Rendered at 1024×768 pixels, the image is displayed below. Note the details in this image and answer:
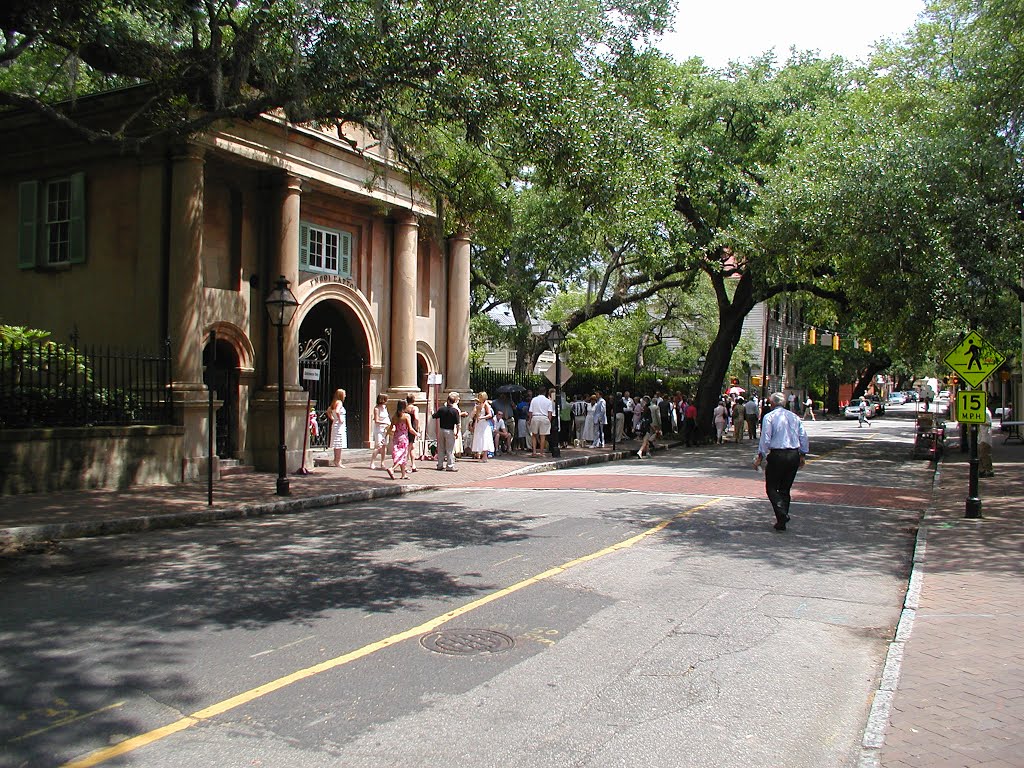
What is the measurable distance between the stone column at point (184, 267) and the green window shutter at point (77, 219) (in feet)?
7.04

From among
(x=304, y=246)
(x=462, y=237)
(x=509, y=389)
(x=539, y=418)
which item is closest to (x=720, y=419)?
(x=509, y=389)

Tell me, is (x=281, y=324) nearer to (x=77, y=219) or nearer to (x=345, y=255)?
(x=77, y=219)

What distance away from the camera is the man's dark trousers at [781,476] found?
1105cm

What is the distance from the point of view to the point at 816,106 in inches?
975

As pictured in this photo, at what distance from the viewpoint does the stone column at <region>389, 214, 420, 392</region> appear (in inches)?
851

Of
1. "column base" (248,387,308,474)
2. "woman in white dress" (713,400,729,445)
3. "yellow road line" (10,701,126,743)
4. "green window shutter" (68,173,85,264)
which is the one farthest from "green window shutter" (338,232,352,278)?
"yellow road line" (10,701,126,743)

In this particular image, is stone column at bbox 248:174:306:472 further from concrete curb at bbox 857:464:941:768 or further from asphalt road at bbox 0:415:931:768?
concrete curb at bbox 857:464:941:768

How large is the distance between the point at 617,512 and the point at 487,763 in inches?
339

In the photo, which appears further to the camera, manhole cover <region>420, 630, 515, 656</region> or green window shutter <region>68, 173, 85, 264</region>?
green window shutter <region>68, 173, 85, 264</region>

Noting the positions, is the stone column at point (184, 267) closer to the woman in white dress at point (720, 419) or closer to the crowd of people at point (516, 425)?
the crowd of people at point (516, 425)

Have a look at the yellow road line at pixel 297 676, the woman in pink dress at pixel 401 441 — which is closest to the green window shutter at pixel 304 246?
the woman in pink dress at pixel 401 441

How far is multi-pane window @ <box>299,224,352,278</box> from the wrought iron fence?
4.67m

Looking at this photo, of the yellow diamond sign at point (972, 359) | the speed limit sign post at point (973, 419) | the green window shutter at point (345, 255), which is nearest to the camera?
the speed limit sign post at point (973, 419)

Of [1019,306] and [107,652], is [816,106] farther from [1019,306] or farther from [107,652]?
[107,652]
